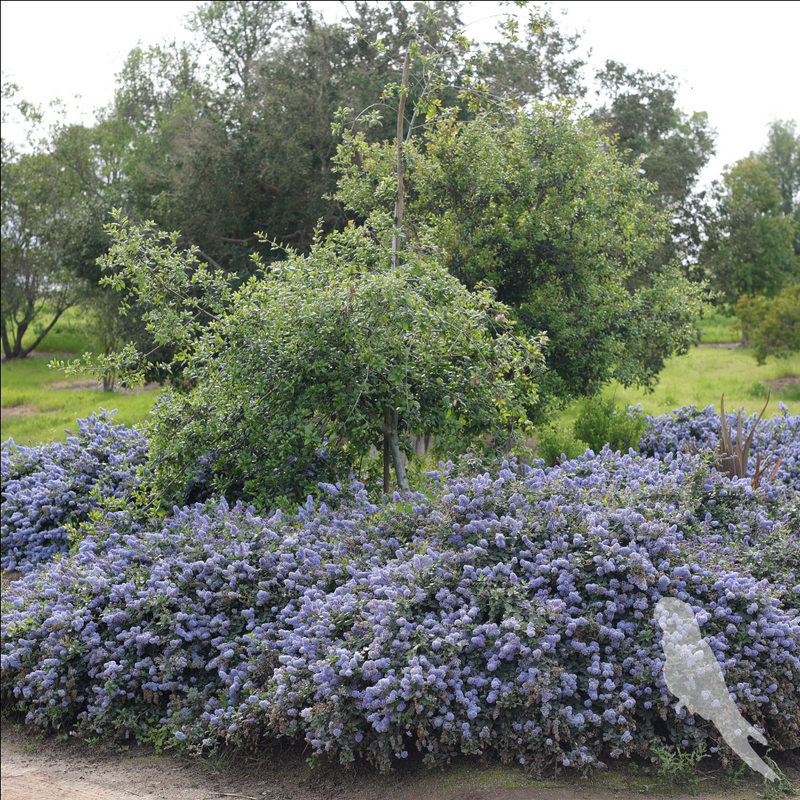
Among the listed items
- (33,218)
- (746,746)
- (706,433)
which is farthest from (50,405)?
(746,746)

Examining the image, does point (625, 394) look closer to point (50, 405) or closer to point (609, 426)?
point (609, 426)

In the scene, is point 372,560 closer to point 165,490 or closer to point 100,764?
point 100,764

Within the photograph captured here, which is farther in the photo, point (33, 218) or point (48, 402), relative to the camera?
point (33, 218)

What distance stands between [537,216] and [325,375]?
3563 millimetres

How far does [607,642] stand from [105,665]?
2.30 m

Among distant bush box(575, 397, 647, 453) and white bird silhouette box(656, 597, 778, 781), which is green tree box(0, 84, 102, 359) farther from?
white bird silhouette box(656, 597, 778, 781)

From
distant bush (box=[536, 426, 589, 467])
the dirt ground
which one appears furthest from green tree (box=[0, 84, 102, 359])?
the dirt ground

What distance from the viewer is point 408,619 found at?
3.40m

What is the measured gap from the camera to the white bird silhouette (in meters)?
3.13

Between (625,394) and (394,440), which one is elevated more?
(394,440)

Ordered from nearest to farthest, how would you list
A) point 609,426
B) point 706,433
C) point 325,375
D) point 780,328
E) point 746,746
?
point 746,746
point 325,375
point 706,433
point 609,426
point 780,328

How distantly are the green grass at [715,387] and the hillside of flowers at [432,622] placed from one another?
254 inches

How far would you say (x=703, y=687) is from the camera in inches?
126

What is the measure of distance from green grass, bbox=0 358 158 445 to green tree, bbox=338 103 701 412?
6.08 meters
